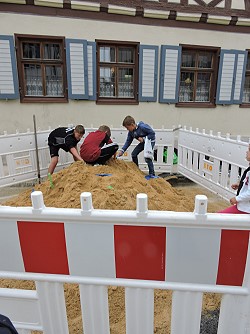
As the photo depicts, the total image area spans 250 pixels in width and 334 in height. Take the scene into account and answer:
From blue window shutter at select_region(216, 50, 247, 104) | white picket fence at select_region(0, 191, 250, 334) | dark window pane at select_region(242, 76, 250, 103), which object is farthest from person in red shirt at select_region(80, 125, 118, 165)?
dark window pane at select_region(242, 76, 250, 103)

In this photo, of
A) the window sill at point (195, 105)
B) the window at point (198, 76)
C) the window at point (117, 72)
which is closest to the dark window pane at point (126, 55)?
the window at point (117, 72)

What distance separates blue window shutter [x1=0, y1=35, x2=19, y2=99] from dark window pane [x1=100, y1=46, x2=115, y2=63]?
272cm

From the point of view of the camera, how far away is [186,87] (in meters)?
9.13

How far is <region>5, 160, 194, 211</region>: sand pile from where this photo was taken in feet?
9.36

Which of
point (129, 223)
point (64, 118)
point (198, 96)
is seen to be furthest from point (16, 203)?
point (198, 96)

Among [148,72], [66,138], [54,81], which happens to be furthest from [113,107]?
[66,138]

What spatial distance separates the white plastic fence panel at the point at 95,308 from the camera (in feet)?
4.59

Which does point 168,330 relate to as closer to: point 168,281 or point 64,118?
point 168,281

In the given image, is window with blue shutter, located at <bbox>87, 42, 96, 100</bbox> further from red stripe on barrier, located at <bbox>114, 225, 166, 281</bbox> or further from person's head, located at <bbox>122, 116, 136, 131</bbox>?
red stripe on barrier, located at <bbox>114, 225, 166, 281</bbox>

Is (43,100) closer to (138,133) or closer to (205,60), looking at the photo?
(138,133)

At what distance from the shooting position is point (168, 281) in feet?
4.40

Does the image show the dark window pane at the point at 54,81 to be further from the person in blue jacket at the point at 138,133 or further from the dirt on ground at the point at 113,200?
the dirt on ground at the point at 113,200

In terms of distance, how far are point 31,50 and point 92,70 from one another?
1.97 m

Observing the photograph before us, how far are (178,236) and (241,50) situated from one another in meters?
9.57
